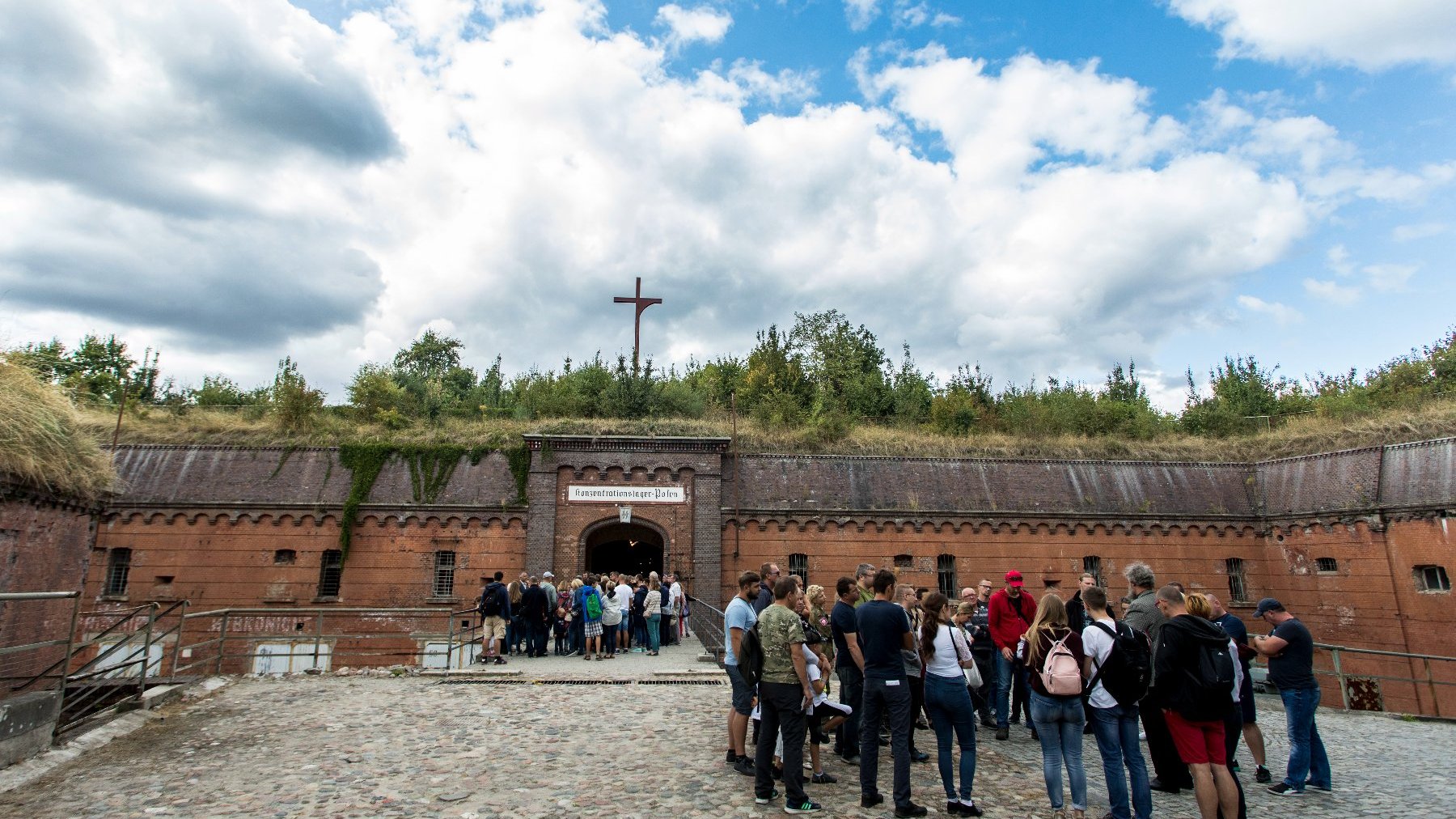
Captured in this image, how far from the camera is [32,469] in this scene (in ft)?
31.8

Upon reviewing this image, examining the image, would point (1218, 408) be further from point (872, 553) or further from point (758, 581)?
point (758, 581)

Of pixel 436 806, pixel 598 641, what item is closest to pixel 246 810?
pixel 436 806

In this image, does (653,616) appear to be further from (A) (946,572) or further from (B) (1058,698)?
(B) (1058,698)

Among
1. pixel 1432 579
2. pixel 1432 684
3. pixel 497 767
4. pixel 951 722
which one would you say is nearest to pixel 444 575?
pixel 497 767

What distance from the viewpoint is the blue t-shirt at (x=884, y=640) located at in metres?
6.48

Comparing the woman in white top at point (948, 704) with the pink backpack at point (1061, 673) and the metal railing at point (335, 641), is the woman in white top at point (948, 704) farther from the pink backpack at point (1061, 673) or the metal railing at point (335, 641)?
the metal railing at point (335, 641)

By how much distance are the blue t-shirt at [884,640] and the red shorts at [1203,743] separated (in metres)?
2.16

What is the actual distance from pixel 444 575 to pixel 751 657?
15855 millimetres

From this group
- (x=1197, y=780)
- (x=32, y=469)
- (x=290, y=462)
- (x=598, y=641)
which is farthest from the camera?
(x=290, y=462)

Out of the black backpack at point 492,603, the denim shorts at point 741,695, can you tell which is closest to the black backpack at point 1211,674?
the denim shorts at point 741,695

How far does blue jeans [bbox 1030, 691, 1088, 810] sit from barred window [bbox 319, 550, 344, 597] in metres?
18.7

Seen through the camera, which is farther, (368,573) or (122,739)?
(368,573)

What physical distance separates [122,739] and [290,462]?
46.0ft

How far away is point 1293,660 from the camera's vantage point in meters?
7.63
